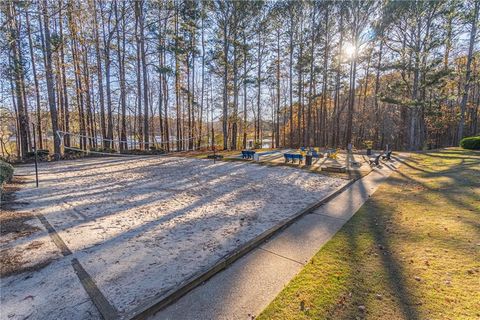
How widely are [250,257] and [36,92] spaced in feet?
69.8

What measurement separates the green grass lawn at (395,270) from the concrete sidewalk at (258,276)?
0.14 metres

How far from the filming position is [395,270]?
2750 millimetres

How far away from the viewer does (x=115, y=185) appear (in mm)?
7152

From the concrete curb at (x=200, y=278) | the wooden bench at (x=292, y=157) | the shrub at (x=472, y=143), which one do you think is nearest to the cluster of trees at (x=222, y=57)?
the shrub at (x=472, y=143)

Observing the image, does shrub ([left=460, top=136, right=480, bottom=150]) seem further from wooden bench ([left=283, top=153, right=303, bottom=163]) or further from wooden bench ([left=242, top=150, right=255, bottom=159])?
wooden bench ([left=242, top=150, right=255, bottom=159])

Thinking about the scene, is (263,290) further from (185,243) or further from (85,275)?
(85,275)

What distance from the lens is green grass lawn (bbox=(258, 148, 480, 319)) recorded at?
2150 mm

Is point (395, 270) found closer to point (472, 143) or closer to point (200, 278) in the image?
point (200, 278)

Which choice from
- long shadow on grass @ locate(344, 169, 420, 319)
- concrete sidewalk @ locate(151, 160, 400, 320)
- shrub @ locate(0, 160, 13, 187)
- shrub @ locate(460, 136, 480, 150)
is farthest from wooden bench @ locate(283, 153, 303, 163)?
shrub @ locate(460, 136, 480, 150)

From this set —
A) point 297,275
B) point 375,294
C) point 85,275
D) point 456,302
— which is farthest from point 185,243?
point 456,302

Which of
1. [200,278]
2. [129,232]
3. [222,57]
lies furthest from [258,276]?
[222,57]

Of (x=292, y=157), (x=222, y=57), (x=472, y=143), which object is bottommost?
(x=292, y=157)

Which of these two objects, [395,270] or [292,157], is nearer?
[395,270]

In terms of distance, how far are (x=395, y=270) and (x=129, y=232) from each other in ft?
13.9
